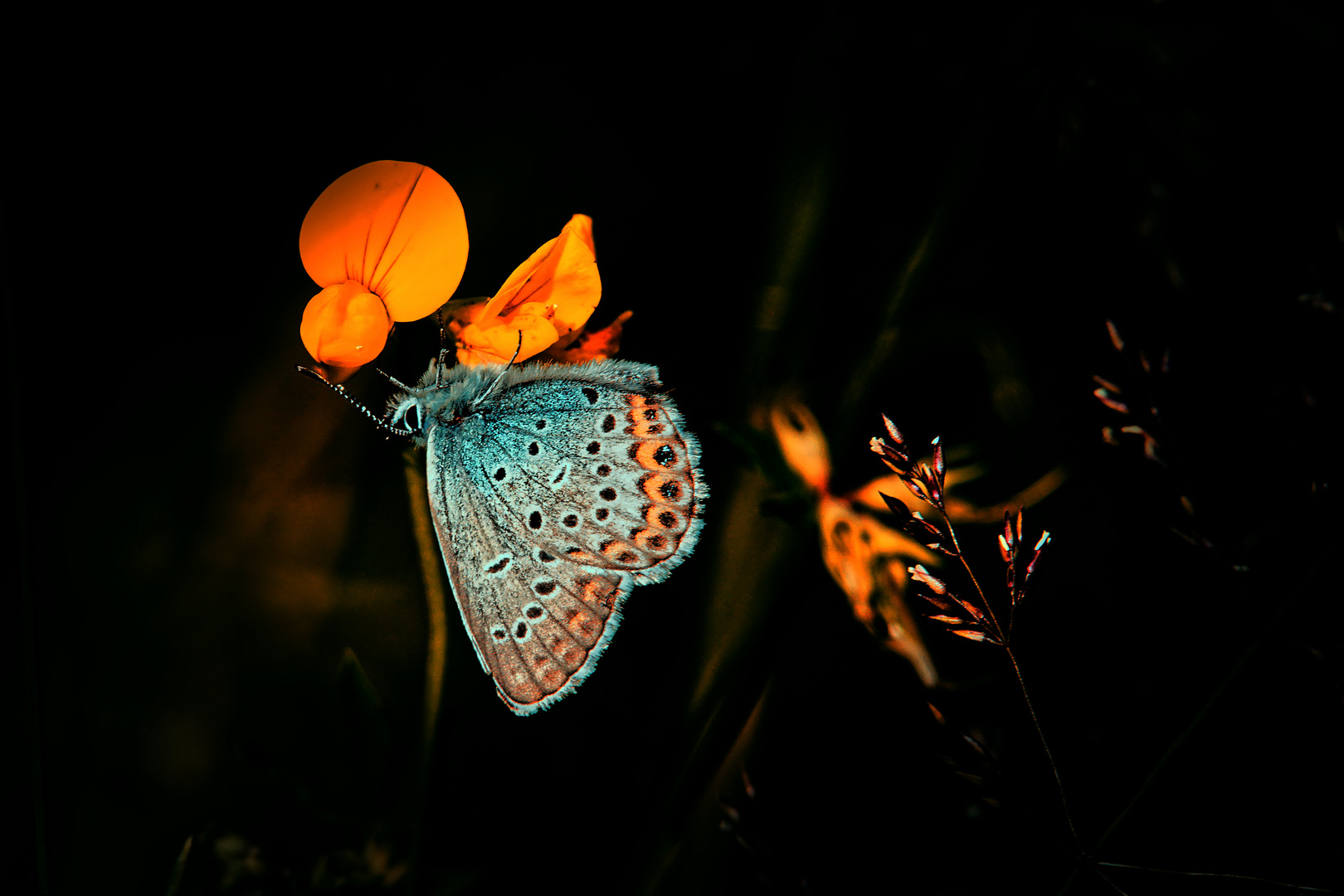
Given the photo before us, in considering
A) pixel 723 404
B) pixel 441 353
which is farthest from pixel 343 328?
pixel 723 404

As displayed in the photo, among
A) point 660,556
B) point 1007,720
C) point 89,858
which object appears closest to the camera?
point 660,556

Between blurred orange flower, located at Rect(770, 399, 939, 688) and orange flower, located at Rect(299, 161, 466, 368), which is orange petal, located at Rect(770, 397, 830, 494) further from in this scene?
orange flower, located at Rect(299, 161, 466, 368)

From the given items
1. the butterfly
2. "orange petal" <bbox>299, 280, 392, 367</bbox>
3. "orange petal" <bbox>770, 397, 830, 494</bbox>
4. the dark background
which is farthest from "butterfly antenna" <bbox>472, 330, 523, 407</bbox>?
"orange petal" <bbox>770, 397, 830, 494</bbox>

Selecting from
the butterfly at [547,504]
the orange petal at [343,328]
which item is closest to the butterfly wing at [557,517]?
the butterfly at [547,504]

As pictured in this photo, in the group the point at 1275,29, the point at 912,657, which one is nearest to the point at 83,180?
the point at 912,657

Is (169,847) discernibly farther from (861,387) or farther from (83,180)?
(861,387)

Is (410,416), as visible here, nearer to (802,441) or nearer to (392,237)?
(392,237)

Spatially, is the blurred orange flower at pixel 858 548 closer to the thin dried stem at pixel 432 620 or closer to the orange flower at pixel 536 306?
the orange flower at pixel 536 306

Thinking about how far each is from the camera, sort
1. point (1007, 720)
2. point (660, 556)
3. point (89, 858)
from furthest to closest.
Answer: point (1007, 720)
point (89, 858)
point (660, 556)
